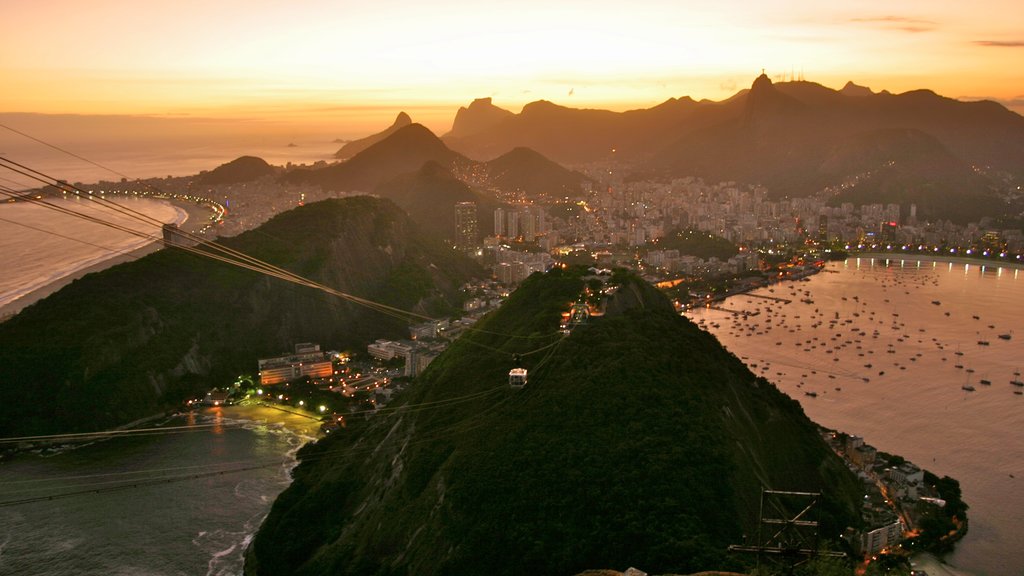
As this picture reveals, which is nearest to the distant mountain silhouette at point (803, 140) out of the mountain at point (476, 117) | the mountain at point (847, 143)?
the mountain at point (847, 143)

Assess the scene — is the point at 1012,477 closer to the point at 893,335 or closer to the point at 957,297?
the point at 893,335

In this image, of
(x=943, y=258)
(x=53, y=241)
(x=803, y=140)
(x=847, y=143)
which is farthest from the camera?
(x=803, y=140)

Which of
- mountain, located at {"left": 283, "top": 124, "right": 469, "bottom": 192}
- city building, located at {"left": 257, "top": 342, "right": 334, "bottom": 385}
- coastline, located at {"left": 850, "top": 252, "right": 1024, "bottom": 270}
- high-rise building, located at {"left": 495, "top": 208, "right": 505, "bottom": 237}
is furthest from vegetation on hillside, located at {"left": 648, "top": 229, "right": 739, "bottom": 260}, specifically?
city building, located at {"left": 257, "top": 342, "right": 334, "bottom": 385}

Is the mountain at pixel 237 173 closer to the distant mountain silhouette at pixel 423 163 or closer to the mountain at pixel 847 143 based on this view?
the distant mountain silhouette at pixel 423 163

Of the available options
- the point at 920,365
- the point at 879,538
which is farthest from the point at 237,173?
the point at 879,538

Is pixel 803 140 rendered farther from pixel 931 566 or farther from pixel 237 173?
pixel 931 566
